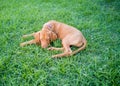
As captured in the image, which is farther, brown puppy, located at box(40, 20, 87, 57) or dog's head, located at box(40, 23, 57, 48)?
dog's head, located at box(40, 23, 57, 48)

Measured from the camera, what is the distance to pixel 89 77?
371 centimetres

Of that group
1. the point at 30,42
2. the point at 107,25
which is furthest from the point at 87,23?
the point at 30,42

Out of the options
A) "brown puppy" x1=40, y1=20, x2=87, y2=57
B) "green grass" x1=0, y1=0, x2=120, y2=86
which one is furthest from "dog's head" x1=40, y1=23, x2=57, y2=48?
"green grass" x1=0, y1=0, x2=120, y2=86

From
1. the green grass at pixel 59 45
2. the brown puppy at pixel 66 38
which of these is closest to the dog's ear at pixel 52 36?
the brown puppy at pixel 66 38

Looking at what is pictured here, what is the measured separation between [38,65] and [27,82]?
20.8 inches

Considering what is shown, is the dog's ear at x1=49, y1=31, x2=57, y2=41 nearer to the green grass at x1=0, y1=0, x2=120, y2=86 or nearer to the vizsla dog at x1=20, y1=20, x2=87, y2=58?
the vizsla dog at x1=20, y1=20, x2=87, y2=58

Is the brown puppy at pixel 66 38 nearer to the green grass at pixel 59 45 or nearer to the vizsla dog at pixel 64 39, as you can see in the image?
the vizsla dog at pixel 64 39

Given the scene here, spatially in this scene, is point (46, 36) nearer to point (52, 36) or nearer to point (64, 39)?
point (52, 36)

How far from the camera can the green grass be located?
3686 millimetres

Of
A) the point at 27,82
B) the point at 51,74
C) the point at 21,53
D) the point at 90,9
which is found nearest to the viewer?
the point at 27,82

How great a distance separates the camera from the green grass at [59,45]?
3.69m

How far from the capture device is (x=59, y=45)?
473 cm

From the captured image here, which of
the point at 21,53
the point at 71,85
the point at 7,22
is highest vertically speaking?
the point at 7,22

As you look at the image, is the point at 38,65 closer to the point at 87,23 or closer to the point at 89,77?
the point at 89,77
